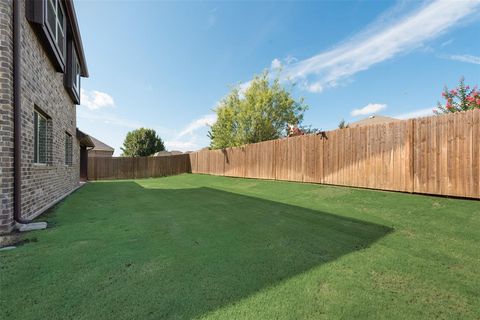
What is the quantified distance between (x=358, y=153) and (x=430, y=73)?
794 centimetres

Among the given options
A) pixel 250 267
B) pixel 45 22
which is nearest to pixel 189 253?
pixel 250 267

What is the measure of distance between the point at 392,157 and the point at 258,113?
1255cm

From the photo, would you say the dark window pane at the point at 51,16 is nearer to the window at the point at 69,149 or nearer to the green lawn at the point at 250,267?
the window at the point at 69,149

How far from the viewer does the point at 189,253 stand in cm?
287

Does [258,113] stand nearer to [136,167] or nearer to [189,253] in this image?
[136,167]

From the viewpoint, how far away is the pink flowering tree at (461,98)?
23.3 ft

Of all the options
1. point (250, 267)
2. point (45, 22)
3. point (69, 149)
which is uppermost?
point (45, 22)

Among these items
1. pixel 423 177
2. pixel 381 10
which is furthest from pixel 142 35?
pixel 423 177

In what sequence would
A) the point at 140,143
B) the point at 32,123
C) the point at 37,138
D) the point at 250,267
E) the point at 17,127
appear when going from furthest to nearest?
the point at 140,143
the point at 37,138
the point at 32,123
the point at 17,127
the point at 250,267

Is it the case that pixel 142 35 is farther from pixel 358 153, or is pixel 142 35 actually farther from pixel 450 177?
pixel 450 177

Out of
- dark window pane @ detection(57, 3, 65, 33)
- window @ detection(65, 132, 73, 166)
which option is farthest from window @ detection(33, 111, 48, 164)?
window @ detection(65, 132, 73, 166)

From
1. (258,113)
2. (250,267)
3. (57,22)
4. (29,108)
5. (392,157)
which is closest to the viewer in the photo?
(250,267)

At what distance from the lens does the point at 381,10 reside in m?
8.88

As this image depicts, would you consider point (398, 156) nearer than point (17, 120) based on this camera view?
No
